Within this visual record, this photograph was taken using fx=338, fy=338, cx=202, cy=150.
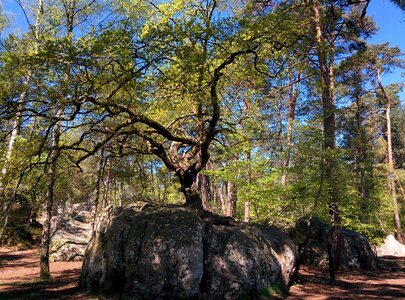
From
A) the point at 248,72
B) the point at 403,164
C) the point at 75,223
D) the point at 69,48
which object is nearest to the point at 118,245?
the point at 69,48

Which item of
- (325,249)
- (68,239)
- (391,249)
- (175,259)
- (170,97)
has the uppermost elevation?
(170,97)

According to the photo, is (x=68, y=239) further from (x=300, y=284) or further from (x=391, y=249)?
(x=391, y=249)

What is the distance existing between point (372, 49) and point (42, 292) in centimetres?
2447

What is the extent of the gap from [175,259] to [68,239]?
386 inches

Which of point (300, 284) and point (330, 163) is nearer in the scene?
point (300, 284)

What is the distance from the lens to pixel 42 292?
825 centimetres

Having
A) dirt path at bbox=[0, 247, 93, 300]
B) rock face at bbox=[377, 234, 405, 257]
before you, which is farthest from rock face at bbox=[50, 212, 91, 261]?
rock face at bbox=[377, 234, 405, 257]

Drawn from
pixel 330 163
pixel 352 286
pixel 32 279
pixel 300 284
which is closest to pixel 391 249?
pixel 352 286

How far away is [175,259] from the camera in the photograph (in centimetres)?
738

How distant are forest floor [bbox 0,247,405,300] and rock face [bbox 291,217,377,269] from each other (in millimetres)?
669

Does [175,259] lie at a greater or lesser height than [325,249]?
greater

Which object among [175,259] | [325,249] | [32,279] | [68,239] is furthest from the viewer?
[68,239]

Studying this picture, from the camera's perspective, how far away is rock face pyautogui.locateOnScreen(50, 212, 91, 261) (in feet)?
47.6

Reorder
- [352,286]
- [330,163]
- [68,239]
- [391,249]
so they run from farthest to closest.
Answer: [391,249]
[68,239]
[330,163]
[352,286]
